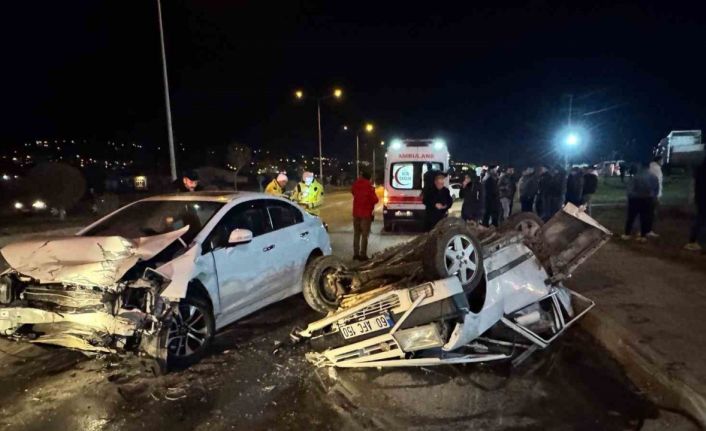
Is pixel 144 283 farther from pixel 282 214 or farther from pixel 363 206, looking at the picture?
pixel 363 206

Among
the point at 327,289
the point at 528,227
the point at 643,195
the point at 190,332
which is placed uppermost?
the point at 528,227

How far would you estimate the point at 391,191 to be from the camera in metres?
13.6

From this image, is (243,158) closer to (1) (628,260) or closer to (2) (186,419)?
(1) (628,260)

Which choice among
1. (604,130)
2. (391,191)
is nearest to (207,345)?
Answer: (391,191)

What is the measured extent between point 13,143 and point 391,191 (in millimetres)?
45445

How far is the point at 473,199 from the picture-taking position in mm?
9945

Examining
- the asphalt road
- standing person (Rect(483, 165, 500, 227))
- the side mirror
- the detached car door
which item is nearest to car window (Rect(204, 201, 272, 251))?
the detached car door

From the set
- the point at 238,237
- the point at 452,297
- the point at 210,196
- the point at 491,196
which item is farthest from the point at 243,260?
the point at 491,196

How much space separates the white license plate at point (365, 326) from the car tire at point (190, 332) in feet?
4.46

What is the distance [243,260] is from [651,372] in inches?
154

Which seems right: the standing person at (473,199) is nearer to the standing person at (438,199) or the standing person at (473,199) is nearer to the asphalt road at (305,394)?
the standing person at (438,199)

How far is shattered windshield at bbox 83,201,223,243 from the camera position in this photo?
5449 millimetres

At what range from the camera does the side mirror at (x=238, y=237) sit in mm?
5121

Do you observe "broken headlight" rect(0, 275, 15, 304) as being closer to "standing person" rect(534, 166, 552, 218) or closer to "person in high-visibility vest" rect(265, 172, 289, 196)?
"person in high-visibility vest" rect(265, 172, 289, 196)
